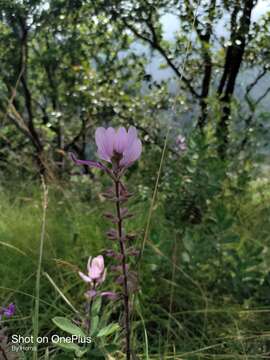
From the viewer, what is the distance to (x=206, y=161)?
7.36ft

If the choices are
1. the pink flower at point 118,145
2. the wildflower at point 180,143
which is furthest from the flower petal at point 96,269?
the wildflower at point 180,143

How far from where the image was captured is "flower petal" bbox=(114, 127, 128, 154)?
834 mm

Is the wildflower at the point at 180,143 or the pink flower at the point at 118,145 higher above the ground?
the wildflower at the point at 180,143

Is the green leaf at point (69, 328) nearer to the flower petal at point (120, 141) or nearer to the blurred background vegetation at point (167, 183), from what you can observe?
the blurred background vegetation at point (167, 183)

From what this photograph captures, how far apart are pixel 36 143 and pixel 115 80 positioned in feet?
2.85

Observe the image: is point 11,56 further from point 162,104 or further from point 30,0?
point 162,104

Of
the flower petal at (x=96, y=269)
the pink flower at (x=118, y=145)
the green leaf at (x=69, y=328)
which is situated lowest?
the green leaf at (x=69, y=328)

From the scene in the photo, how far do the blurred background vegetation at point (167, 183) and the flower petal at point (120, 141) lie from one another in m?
0.27

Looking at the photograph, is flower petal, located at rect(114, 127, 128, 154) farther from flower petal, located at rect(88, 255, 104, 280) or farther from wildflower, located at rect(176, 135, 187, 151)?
wildflower, located at rect(176, 135, 187, 151)

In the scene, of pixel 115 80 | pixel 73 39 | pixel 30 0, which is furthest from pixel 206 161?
pixel 73 39

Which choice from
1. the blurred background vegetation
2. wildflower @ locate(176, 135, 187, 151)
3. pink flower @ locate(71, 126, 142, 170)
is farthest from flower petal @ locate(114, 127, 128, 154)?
wildflower @ locate(176, 135, 187, 151)

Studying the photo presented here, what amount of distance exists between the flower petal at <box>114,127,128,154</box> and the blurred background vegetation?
0.27 meters

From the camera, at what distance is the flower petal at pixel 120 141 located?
0.83m

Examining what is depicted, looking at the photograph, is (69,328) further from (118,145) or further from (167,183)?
(167,183)
